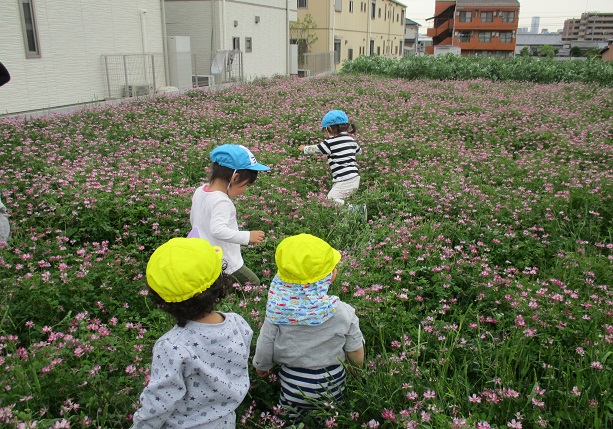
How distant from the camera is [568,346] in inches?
126

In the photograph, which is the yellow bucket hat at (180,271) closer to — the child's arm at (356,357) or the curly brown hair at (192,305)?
the curly brown hair at (192,305)

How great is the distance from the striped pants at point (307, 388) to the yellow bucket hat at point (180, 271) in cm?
89

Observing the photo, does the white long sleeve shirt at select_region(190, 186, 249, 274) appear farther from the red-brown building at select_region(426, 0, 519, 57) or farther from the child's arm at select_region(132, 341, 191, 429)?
the red-brown building at select_region(426, 0, 519, 57)

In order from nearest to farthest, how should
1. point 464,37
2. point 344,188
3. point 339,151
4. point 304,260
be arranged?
point 304,260 → point 339,151 → point 344,188 → point 464,37

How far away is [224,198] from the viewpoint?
360 cm

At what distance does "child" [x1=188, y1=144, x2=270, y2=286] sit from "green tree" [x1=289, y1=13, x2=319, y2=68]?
36.1 metres

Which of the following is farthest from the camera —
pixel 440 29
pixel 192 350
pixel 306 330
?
pixel 440 29

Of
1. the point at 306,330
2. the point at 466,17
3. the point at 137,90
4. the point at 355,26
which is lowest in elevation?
the point at 306,330

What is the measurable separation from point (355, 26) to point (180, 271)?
1850 inches

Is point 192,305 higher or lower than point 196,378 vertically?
higher

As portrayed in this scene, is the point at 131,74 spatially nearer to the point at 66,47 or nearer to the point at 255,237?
the point at 66,47

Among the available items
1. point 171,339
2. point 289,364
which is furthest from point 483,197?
point 171,339

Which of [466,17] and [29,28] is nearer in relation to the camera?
[29,28]

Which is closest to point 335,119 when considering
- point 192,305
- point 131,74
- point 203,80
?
point 192,305
